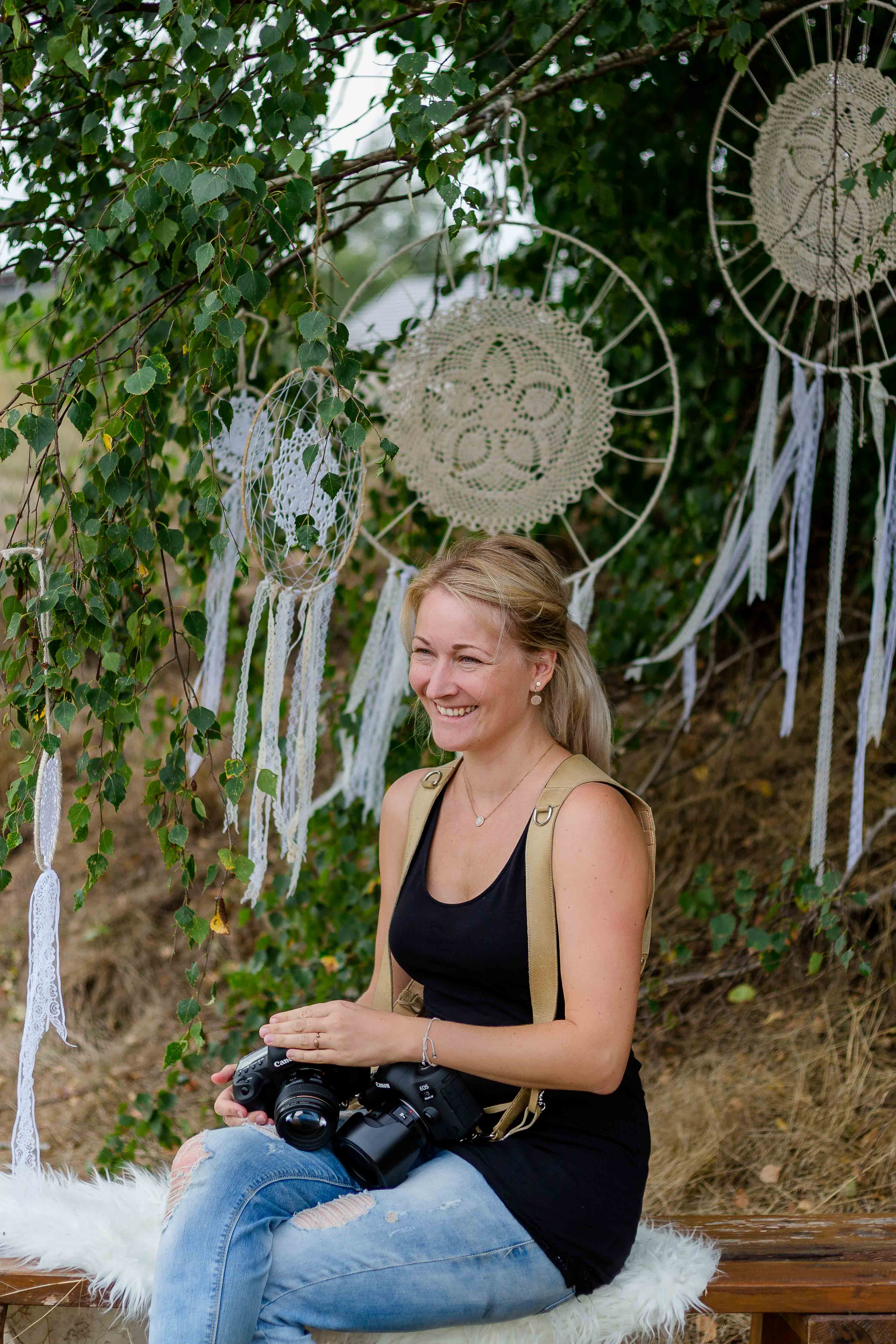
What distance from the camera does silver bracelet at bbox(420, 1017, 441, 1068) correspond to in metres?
1.41

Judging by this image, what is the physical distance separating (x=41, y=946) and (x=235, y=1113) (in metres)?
0.33

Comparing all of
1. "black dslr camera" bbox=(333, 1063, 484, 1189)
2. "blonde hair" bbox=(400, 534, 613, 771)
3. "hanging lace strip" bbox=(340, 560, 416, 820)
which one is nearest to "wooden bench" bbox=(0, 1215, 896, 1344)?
"black dslr camera" bbox=(333, 1063, 484, 1189)

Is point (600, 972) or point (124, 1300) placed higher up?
point (600, 972)

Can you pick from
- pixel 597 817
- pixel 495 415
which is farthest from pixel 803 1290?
pixel 495 415

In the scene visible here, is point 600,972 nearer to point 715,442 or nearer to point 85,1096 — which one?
point 715,442

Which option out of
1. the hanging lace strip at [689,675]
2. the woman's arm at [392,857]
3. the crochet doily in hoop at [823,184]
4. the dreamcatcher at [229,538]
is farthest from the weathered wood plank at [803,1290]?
the crochet doily in hoop at [823,184]

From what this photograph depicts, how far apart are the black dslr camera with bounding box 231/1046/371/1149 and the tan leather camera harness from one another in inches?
7.1

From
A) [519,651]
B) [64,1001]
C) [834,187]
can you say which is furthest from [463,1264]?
[64,1001]

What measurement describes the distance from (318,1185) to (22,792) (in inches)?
23.1

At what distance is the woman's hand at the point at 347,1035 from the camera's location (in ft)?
4.61

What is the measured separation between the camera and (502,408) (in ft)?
7.82

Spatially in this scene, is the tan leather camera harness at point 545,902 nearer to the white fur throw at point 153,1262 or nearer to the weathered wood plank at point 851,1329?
the white fur throw at point 153,1262

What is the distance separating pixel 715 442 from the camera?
10.0 feet

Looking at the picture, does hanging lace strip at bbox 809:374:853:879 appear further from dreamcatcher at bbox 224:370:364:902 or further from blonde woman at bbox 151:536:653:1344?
dreamcatcher at bbox 224:370:364:902
